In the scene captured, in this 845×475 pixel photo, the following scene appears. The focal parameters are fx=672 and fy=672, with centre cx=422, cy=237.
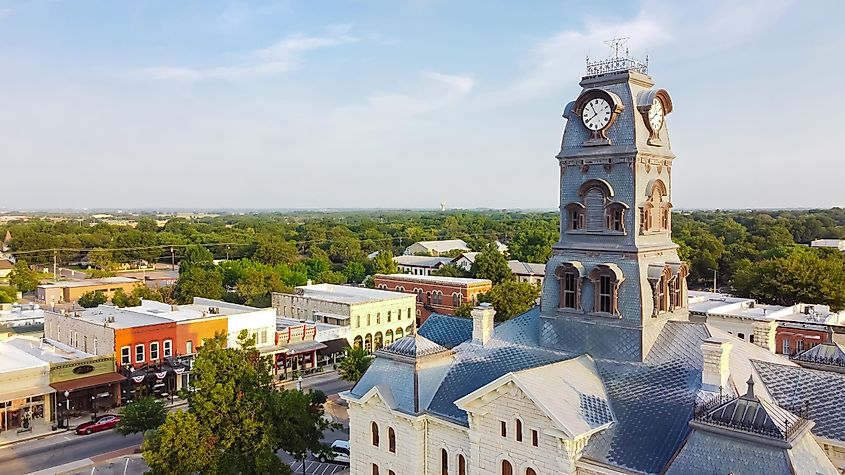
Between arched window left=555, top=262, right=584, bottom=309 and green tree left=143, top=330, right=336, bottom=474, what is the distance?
13584 mm

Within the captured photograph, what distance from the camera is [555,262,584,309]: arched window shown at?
28109 mm

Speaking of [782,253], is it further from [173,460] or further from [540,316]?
[173,460]

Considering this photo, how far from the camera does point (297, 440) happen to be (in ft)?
105

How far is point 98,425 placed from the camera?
45469mm

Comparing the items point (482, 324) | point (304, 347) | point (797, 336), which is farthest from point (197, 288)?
point (797, 336)

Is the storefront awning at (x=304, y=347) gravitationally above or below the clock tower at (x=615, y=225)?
below

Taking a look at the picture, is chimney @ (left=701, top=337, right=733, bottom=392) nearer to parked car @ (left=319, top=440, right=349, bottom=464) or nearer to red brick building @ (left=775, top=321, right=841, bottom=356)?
parked car @ (left=319, top=440, right=349, bottom=464)

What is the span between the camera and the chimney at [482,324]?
102 feet

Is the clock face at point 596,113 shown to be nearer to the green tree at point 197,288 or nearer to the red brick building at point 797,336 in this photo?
the red brick building at point 797,336

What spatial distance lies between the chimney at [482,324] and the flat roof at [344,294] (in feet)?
135

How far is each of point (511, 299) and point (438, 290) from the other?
17994mm

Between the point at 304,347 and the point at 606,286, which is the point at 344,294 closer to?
the point at 304,347

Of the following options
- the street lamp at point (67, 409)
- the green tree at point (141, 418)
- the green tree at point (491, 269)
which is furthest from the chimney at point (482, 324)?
the green tree at point (491, 269)

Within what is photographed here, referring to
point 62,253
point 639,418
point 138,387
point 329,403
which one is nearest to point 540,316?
point 639,418
